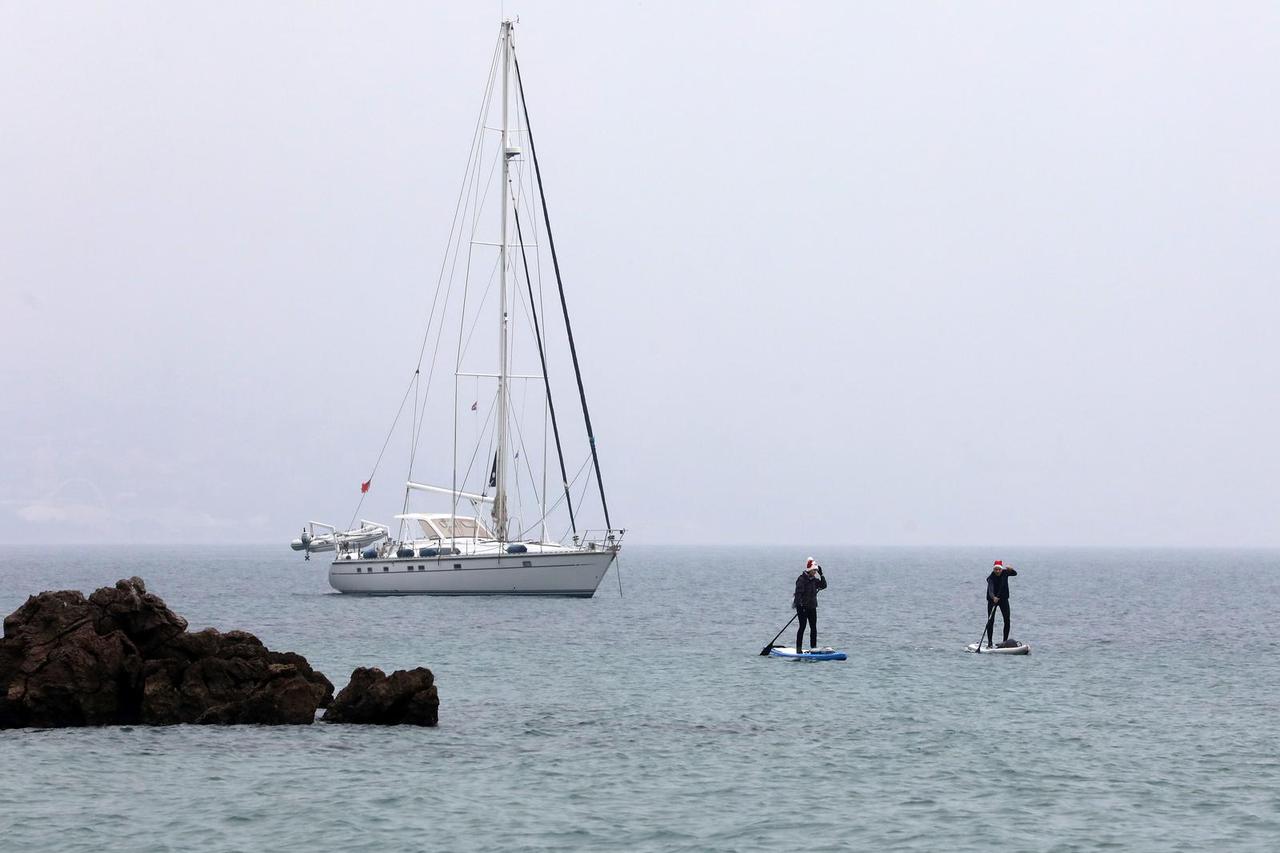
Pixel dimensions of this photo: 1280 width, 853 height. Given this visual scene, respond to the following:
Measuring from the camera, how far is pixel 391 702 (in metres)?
26.8

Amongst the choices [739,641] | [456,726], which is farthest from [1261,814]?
[739,641]

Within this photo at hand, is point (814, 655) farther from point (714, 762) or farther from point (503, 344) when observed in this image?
point (503, 344)

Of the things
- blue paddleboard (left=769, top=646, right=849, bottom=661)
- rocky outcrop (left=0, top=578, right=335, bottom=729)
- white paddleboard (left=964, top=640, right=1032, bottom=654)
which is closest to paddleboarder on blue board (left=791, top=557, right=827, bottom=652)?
blue paddleboard (left=769, top=646, right=849, bottom=661)

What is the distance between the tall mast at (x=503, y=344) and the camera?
71750 millimetres

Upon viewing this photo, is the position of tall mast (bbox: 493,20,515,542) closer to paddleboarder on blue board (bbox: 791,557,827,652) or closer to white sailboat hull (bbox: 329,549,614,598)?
white sailboat hull (bbox: 329,549,614,598)

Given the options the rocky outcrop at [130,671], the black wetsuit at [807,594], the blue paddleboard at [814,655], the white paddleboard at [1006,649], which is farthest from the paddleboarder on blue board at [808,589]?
the rocky outcrop at [130,671]

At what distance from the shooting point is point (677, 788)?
70.8 feet

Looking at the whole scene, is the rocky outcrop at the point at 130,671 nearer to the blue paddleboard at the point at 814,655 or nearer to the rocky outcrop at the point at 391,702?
the rocky outcrop at the point at 391,702

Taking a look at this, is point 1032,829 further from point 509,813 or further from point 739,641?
point 739,641

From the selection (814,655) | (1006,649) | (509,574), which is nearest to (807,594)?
(814,655)

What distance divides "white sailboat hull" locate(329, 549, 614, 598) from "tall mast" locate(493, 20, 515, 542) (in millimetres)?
3638

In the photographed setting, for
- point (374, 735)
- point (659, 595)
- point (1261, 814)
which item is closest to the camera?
point (1261, 814)

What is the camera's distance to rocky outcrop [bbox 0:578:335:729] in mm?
26547

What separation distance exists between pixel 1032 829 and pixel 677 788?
517cm
